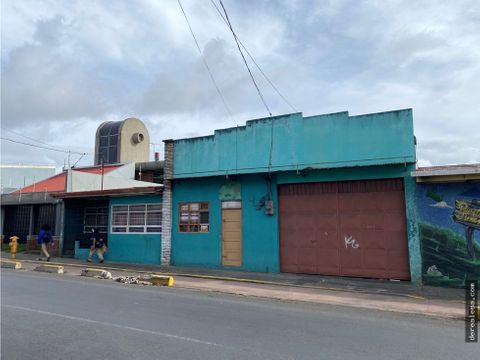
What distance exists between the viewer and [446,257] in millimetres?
12406

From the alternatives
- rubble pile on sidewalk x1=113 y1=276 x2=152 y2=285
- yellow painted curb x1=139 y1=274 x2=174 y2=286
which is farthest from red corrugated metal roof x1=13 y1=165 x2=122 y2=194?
yellow painted curb x1=139 y1=274 x2=174 y2=286

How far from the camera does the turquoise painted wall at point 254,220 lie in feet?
43.1

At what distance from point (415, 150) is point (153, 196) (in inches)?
428

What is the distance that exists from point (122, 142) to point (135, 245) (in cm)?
1809

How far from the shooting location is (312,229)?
1473cm

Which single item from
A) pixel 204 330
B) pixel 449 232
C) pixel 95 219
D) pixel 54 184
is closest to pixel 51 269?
pixel 95 219

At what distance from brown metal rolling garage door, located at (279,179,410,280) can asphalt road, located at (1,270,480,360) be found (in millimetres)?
4780

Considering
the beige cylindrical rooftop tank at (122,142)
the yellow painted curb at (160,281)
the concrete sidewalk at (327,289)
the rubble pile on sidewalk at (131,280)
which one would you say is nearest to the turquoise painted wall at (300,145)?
the concrete sidewalk at (327,289)

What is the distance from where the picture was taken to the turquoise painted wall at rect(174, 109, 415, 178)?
1341 cm

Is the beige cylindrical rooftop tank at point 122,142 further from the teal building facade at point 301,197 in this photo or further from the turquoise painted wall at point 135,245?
the teal building facade at point 301,197

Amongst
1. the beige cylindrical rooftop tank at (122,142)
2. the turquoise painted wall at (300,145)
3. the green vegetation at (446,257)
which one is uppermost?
the beige cylindrical rooftop tank at (122,142)

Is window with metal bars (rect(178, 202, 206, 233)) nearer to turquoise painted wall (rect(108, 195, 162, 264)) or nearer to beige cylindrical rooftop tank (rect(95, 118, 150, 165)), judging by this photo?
turquoise painted wall (rect(108, 195, 162, 264))

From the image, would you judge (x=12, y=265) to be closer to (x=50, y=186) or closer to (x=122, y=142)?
(x=50, y=186)

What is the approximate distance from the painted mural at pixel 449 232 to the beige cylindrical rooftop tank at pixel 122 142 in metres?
26.7
